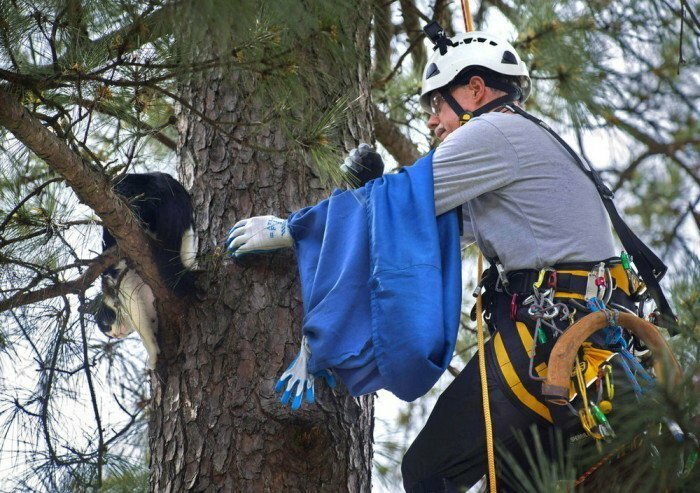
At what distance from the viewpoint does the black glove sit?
2.12 m

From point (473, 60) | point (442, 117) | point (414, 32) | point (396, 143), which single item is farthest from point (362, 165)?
point (414, 32)

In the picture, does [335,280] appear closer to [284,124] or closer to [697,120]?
[284,124]

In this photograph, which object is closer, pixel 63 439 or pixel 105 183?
pixel 105 183

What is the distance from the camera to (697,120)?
2998 mm

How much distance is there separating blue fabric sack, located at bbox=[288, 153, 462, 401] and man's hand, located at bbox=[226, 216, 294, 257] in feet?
0.09

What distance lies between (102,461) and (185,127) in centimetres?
84

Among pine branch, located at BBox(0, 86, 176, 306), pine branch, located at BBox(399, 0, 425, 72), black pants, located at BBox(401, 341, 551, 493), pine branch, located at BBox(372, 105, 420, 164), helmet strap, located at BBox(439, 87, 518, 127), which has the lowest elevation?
black pants, located at BBox(401, 341, 551, 493)

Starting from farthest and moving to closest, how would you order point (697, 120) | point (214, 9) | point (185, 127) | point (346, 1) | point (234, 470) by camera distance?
point (697, 120)
point (185, 127)
point (234, 470)
point (346, 1)
point (214, 9)

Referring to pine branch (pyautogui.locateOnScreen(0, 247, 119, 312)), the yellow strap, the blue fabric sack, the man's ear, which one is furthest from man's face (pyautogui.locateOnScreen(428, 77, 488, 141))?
pine branch (pyautogui.locateOnScreen(0, 247, 119, 312))

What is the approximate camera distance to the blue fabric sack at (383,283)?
1777 millimetres

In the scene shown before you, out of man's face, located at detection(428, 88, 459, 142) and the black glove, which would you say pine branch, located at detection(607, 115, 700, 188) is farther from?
the black glove

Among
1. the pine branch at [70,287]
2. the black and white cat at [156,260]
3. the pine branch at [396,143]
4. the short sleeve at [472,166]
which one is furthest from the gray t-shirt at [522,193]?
the pine branch at [396,143]

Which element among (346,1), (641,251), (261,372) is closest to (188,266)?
(261,372)

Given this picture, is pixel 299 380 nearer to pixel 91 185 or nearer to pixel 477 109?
pixel 91 185
